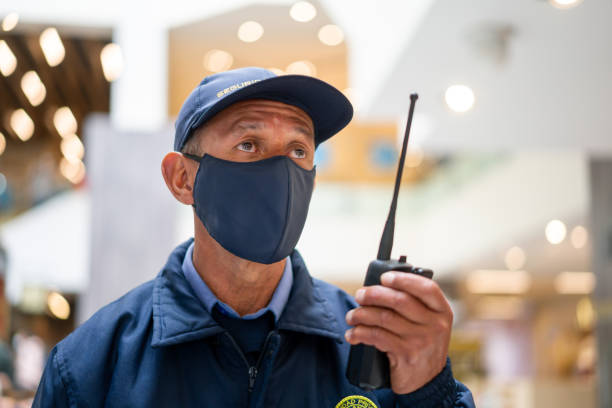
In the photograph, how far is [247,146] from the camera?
1.51 metres

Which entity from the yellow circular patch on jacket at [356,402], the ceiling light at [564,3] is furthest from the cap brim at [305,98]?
the ceiling light at [564,3]

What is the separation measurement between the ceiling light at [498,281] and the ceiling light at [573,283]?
65cm

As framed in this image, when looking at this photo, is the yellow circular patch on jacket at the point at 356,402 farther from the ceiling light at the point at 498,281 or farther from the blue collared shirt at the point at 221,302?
the ceiling light at the point at 498,281

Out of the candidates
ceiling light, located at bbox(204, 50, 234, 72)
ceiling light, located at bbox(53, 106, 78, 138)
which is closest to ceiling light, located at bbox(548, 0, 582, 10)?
ceiling light, located at bbox(204, 50, 234, 72)

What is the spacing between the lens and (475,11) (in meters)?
4.36

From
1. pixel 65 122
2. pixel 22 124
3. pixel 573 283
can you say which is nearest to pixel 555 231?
pixel 573 283

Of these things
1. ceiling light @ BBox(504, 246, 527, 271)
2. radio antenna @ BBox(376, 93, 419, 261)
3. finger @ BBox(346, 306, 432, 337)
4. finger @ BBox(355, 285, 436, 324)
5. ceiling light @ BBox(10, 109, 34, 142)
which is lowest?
finger @ BBox(346, 306, 432, 337)

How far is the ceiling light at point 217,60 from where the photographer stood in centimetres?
1448

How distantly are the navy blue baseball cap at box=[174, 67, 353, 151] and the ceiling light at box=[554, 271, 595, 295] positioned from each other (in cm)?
1426

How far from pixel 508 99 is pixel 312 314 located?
15.0 ft

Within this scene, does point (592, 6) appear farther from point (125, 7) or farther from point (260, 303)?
point (125, 7)

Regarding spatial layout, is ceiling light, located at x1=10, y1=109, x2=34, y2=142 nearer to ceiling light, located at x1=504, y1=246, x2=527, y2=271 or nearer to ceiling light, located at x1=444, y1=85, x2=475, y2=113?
ceiling light, located at x1=504, y1=246, x2=527, y2=271

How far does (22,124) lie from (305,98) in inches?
751

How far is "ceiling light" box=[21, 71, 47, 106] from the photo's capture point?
16064 mm
